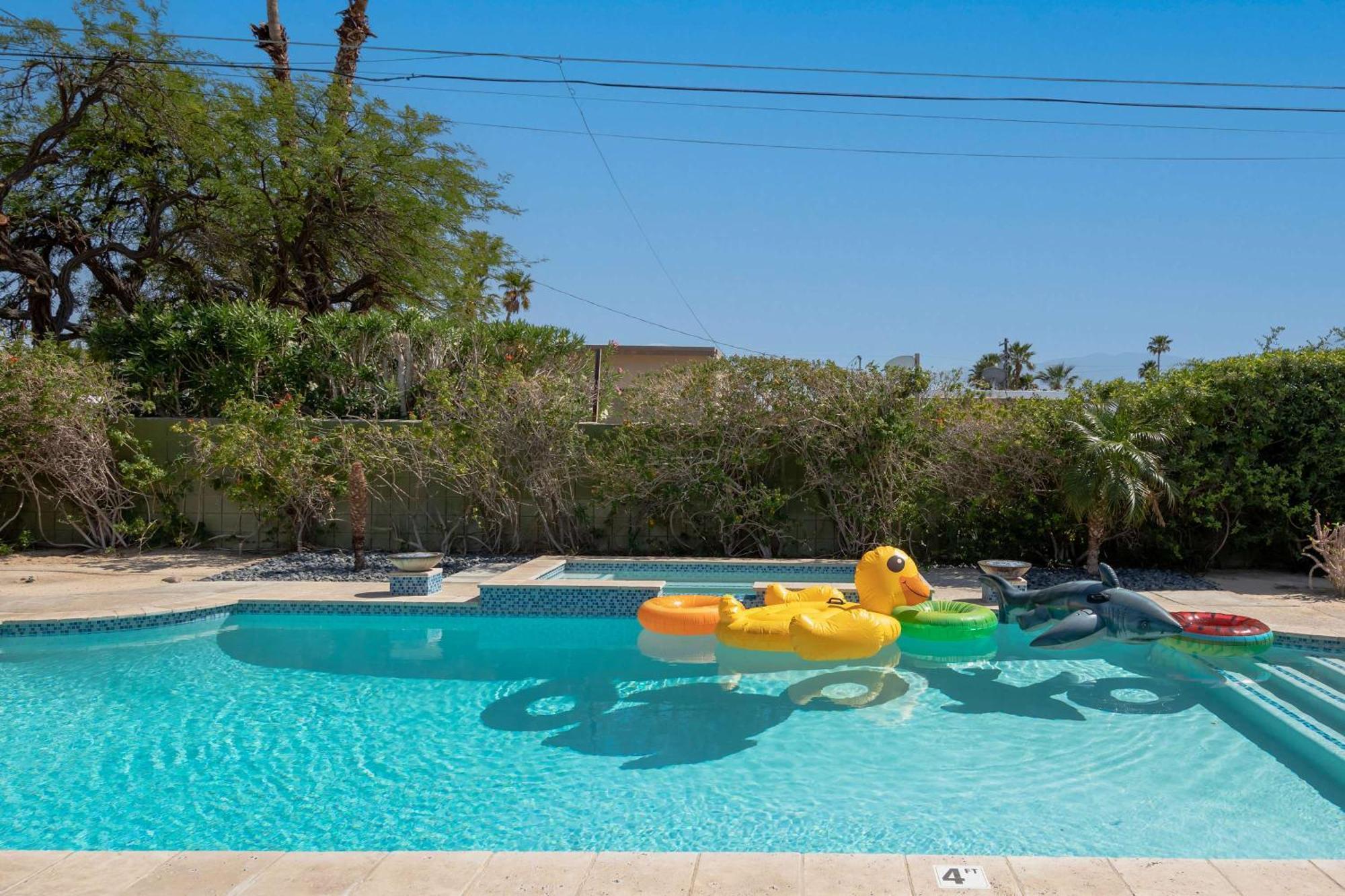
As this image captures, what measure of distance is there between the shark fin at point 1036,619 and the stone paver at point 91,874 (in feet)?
19.1

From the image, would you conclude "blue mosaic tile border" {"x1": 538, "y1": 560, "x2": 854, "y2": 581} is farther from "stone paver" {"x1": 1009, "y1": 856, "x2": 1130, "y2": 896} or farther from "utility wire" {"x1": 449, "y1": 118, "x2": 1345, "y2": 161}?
"utility wire" {"x1": 449, "y1": 118, "x2": 1345, "y2": 161}

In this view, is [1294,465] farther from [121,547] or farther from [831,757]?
[121,547]

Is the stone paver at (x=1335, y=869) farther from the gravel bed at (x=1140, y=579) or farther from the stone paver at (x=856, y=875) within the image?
the gravel bed at (x=1140, y=579)

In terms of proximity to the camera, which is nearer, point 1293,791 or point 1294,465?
point 1293,791

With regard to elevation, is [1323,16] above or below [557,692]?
above

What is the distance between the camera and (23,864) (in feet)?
10.5

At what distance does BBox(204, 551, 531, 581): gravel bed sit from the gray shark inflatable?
656cm

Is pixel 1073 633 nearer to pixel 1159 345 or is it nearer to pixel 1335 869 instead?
pixel 1335 869

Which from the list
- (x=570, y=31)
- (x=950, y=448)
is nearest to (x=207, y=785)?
(x=950, y=448)

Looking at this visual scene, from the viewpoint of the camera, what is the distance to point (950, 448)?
1080 centimetres

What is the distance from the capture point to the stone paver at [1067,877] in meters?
2.98

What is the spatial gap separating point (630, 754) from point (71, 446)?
9.66 meters

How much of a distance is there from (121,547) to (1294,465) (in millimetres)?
14590

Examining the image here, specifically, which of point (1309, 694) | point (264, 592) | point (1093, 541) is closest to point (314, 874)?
point (1309, 694)
